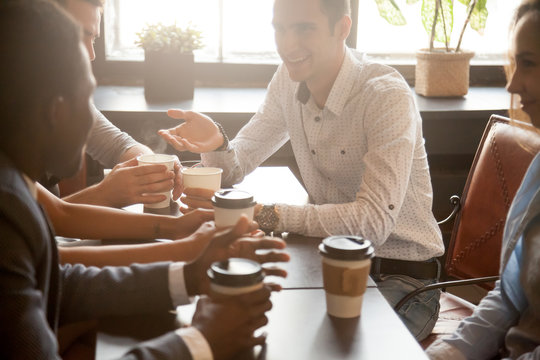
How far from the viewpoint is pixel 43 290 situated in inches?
38.0

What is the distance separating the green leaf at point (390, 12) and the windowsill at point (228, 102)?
0.35m

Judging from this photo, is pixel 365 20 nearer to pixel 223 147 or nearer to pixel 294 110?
pixel 294 110

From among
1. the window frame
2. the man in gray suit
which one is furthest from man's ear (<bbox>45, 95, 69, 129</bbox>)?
the window frame

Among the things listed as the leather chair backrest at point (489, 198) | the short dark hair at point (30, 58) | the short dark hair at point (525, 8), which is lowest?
the leather chair backrest at point (489, 198)

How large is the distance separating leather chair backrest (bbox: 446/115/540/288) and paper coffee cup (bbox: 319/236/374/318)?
0.92 metres

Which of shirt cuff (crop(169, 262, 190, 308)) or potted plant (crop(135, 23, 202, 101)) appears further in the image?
potted plant (crop(135, 23, 202, 101))

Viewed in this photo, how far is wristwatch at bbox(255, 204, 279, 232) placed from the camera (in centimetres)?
159

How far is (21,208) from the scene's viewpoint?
928mm

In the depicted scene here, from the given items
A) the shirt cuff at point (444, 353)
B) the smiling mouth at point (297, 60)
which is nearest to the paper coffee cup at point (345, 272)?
the shirt cuff at point (444, 353)

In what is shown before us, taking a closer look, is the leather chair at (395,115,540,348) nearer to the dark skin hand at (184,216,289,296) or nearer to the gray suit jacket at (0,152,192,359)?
the dark skin hand at (184,216,289,296)

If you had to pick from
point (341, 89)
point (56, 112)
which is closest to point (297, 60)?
point (341, 89)

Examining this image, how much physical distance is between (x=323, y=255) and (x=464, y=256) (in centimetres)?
103

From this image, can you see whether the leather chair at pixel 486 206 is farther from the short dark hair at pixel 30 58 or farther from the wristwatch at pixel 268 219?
the short dark hair at pixel 30 58

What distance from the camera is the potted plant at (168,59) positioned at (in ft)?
8.75
